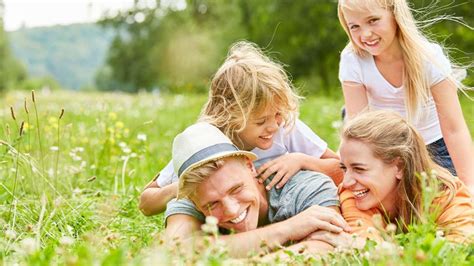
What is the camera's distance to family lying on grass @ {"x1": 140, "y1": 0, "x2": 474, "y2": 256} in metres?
3.58

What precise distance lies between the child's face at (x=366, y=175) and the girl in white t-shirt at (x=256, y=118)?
0.34 m

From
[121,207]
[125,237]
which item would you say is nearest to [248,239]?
[125,237]

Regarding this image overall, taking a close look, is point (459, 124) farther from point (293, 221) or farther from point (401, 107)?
point (293, 221)

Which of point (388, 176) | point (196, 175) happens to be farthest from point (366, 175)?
point (196, 175)

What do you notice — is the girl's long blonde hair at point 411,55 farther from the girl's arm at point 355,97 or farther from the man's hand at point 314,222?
the man's hand at point 314,222

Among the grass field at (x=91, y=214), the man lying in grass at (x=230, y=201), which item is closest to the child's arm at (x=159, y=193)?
the grass field at (x=91, y=214)

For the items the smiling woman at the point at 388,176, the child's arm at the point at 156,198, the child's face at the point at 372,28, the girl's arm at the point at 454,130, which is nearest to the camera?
the smiling woman at the point at 388,176

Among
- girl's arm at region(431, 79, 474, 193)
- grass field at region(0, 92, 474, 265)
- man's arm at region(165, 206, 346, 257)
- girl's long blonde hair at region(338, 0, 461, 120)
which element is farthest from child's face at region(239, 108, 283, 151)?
girl's arm at region(431, 79, 474, 193)

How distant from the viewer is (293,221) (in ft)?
11.9

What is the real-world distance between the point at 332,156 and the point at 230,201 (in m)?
1.18

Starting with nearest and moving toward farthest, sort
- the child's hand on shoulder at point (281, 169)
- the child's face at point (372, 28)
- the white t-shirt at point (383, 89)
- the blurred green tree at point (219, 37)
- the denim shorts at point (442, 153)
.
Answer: the child's hand on shoulder at point (281, 169) < the child's face at point (372, 28) < the white t-shirt at point (383, 89) < the denim shorts at point (442, 153) < the blurred green tree at point (219, 37)

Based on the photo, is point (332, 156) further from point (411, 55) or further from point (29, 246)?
point (29, 246)

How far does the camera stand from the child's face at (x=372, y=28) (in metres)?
4.56

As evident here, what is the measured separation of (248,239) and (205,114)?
0.96 metres
